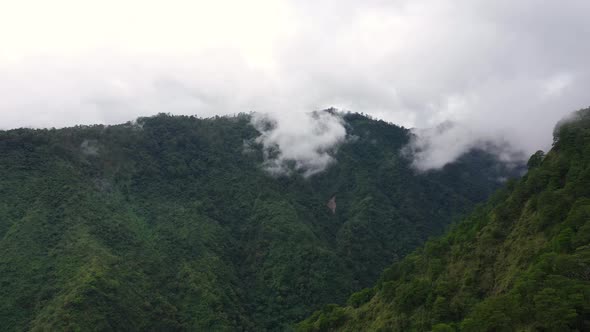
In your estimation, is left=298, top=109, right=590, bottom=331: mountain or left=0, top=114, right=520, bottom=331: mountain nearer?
left=298, top=109, right=590, bottom=331: mountain

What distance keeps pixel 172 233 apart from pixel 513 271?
104801mm

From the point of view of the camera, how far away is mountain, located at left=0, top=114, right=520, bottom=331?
104250mm

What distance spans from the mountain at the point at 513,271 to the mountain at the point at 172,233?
137ft

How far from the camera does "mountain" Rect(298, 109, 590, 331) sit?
41969 millimetres

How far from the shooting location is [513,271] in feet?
188

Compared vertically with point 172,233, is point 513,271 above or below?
below

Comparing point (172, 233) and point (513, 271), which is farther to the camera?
point (172, 233)

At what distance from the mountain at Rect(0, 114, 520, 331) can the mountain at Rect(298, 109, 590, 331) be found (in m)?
41.8

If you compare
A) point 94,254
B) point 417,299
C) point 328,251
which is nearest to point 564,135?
point 417,299

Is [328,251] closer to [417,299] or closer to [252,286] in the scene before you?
[252,286]

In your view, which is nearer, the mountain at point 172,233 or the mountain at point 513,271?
the mountain at point 513,271

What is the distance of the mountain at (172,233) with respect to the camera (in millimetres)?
104250

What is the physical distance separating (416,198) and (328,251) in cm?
6700

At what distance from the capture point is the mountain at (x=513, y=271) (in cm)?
4197
